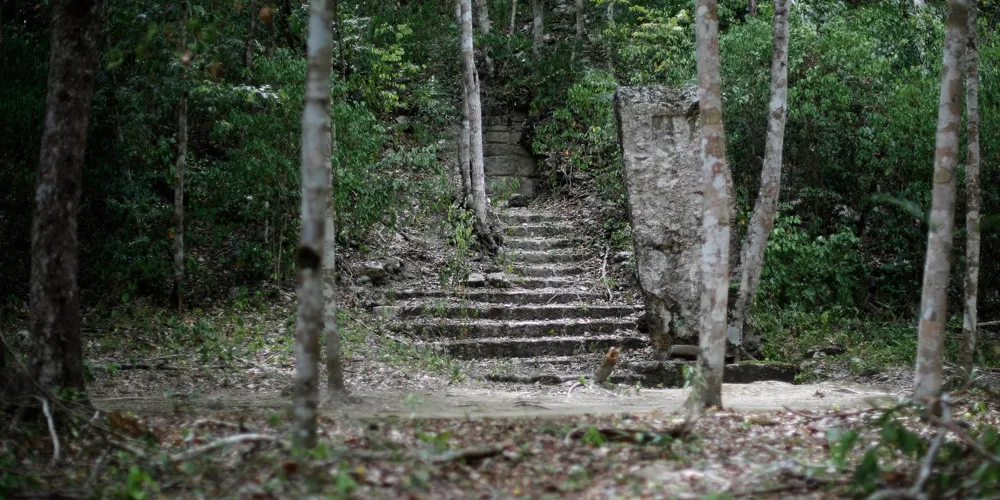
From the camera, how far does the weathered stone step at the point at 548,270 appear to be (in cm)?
1138

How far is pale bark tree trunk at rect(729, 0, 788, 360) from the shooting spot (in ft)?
28.3

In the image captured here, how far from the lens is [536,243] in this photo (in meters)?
12.3

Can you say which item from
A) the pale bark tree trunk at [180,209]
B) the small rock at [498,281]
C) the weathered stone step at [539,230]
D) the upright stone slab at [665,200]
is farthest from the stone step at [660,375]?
the weathered stone step at [539,230]

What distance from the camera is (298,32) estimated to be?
11812 mm

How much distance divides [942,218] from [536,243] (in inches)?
291

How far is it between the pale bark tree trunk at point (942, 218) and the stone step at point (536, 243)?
285 inches

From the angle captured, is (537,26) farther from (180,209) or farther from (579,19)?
(180,209)

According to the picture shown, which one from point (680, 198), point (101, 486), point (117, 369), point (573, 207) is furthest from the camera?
point (573, 207)

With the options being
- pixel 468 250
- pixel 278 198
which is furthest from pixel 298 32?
pixel 468 250

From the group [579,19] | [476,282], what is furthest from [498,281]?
[579,19]

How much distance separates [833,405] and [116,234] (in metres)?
7.75

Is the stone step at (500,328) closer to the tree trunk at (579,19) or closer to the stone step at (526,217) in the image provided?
the stone step at (526,217)

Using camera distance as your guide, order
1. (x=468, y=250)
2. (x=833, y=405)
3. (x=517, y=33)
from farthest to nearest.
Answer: (x=517, y=33)
(x=468, y=250)
(x=833, y=405)

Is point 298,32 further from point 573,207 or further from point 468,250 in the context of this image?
point 573,207
